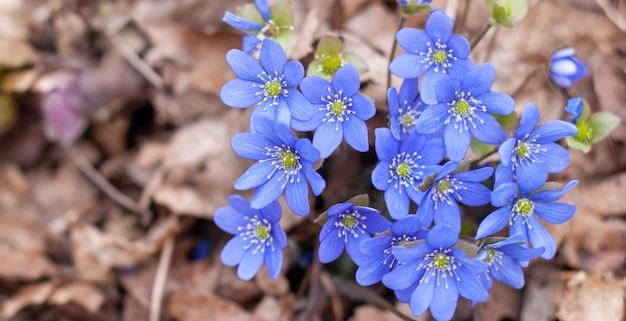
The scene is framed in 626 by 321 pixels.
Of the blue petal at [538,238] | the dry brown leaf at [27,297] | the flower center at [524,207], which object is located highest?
the flower center at [524,207]

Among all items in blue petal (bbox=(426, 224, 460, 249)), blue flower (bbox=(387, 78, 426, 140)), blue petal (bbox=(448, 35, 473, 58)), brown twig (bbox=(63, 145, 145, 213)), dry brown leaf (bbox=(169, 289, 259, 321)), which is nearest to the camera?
blue petal (bbox=(426, 224, 460, 249))

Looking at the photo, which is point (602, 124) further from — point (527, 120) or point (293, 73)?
point (293, 73)

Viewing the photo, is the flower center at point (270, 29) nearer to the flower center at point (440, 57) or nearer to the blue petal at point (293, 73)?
the blue petal at point (293, 73)

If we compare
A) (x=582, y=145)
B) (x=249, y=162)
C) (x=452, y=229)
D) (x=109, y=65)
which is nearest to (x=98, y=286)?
(x=249, y=162)

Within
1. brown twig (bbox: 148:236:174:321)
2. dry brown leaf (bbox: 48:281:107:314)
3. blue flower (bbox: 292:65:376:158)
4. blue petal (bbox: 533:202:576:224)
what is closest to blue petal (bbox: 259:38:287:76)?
blue flower (bbox: 292:65:376:158)

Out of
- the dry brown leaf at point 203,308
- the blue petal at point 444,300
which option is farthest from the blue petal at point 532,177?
the dry brown leaf at point 203,308

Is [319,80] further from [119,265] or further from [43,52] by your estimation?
[43,52]

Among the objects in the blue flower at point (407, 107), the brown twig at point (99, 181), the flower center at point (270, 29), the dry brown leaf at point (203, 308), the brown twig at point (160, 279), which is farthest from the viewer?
the brown twig at point (99, 181)

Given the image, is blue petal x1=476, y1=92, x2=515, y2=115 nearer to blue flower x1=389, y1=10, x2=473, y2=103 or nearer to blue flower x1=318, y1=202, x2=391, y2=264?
blue flower x1=389, y1=10, x2=473, y2=103
